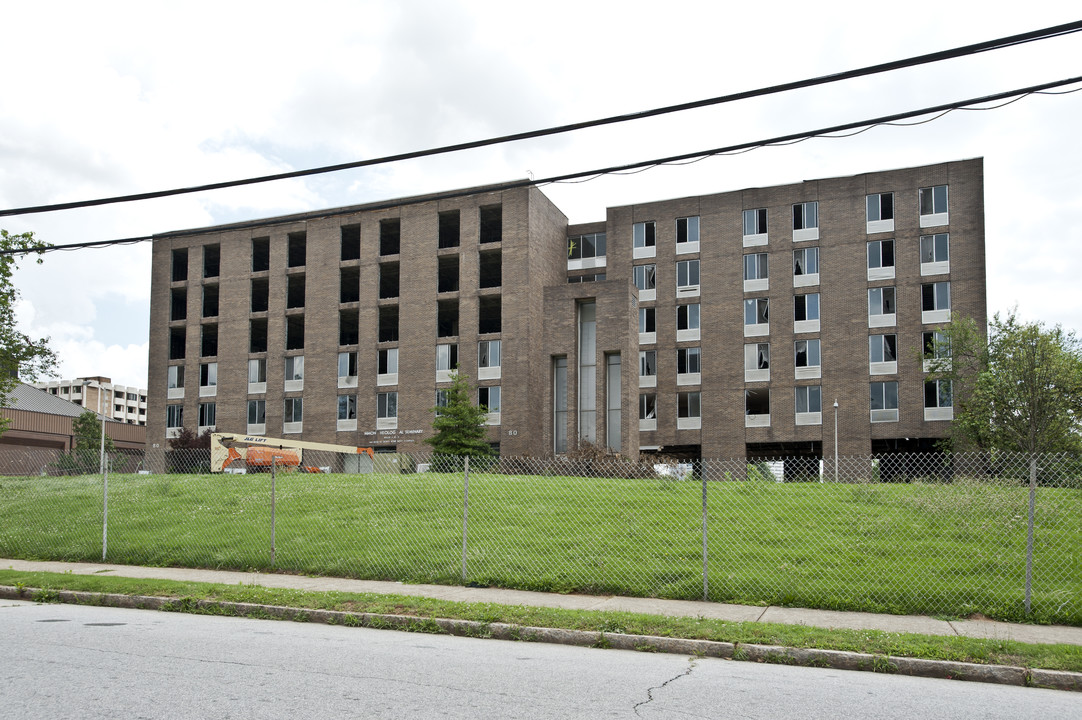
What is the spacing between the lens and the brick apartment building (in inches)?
1944

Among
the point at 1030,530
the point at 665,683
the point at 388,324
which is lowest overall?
the point at 665,683

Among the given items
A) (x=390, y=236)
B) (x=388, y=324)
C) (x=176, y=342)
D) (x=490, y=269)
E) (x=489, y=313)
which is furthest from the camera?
(x=176, y=342)

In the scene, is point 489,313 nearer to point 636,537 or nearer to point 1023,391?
point 1023,391

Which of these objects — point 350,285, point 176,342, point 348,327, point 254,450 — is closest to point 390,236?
point 350,285

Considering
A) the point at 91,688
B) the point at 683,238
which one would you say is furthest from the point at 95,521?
the point at 683,238

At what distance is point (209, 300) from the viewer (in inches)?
2431

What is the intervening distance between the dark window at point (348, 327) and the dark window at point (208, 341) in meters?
10.5

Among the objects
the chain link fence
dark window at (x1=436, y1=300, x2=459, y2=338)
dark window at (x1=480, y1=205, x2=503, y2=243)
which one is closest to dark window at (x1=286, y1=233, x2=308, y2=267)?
dark window at (x1=436, y1=300, x2=459, y2=338)

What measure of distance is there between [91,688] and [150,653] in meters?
1.56

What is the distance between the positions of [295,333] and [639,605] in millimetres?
50222

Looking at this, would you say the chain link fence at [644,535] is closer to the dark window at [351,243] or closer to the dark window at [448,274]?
the dark window at [448,274]

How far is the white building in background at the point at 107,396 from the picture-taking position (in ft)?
508

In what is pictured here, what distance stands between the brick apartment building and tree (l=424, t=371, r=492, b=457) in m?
4.09

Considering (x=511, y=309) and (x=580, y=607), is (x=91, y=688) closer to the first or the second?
(x=580, y=607)
